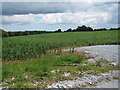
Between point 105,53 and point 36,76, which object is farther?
point 105,53

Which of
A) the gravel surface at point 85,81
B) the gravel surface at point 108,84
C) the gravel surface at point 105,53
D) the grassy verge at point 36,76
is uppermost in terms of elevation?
the gravel surface at point 105,53

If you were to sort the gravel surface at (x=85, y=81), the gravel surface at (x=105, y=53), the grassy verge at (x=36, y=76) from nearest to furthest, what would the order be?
the gravel surface at (x=85, y=81), the grassy verge at (x=36, y=76), the gravel surface at (x=105, y=53)

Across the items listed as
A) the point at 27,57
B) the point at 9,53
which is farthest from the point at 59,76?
the point at 9,53

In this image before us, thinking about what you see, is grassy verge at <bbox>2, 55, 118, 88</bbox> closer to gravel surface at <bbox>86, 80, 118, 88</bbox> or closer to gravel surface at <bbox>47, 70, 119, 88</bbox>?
gravel surface at <bbox>47, 70, 119, 88</bbox>

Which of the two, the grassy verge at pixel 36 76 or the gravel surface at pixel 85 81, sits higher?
the grassy verge at pixel 36 76

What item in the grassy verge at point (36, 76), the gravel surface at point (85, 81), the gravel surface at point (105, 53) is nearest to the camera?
the gravel surface at point (85, 81)

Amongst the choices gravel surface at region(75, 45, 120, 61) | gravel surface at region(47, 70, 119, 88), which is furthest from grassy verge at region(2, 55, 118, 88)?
gravel surface at region(75, 45, 120, 61)

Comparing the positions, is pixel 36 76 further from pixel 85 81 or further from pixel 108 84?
pixel 108 84

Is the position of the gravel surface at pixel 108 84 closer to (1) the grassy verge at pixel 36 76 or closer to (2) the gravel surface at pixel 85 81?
(2) the gravel surface at pixel 85 81

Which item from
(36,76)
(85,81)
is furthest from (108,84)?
(36,76)

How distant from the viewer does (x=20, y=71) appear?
22.6 feet

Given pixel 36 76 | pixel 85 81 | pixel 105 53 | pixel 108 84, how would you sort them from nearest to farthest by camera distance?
pixel 108 84 < pixel 85 81 < pixel 36 76 < pixel 105 53

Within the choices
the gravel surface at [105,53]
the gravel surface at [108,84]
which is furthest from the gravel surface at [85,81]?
the gravel surface at [105,53]

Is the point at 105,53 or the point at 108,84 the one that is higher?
the point at 105,53
